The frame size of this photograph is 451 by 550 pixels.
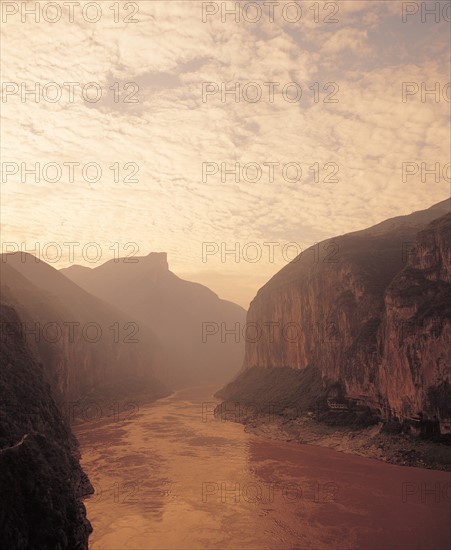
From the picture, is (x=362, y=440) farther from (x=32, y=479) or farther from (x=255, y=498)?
(x=32, y=479)

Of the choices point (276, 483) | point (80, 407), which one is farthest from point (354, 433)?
point (80, 407)

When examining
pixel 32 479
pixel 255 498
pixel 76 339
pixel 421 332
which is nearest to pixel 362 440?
pixel 421 332

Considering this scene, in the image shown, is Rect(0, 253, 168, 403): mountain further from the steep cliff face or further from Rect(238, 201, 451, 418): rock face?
the steep cliff face

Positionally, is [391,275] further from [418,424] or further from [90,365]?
[90,365]

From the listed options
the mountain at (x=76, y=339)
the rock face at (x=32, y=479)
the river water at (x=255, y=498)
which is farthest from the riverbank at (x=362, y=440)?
the mountain at (x=76, y=339)

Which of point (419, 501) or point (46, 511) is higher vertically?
point (46, 511)

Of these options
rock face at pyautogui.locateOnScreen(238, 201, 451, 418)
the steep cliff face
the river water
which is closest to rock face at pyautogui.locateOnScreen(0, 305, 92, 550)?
the river water
